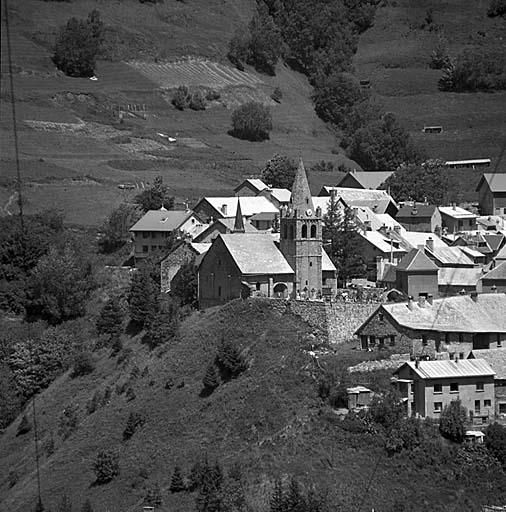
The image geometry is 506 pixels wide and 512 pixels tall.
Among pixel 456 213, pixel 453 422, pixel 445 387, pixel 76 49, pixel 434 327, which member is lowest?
pixel 453 422

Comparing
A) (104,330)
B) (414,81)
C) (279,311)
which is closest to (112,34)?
(414,81)

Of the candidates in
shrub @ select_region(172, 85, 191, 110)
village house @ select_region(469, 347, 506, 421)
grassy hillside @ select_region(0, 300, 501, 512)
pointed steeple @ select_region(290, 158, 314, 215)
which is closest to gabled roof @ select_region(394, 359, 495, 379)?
village house @ select_region(469, 347, 506, 421)

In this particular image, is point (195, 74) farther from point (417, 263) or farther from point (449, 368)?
point (449, 368)

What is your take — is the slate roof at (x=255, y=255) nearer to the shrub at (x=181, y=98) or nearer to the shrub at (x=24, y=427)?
the shrub at (x=24, y=427)

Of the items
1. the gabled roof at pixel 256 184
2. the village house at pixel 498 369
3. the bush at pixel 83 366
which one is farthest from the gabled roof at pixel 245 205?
the village house at pixel 498 369

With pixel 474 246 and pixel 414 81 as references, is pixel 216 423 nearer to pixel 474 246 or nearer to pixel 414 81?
pixel 474 246

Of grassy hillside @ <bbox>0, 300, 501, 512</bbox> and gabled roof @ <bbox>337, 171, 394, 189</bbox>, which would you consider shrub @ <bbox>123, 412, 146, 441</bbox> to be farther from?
gabled roof @ <bbox>337, 171, 394, 189</bbox>

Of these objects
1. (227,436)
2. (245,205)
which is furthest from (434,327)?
(245,205)
